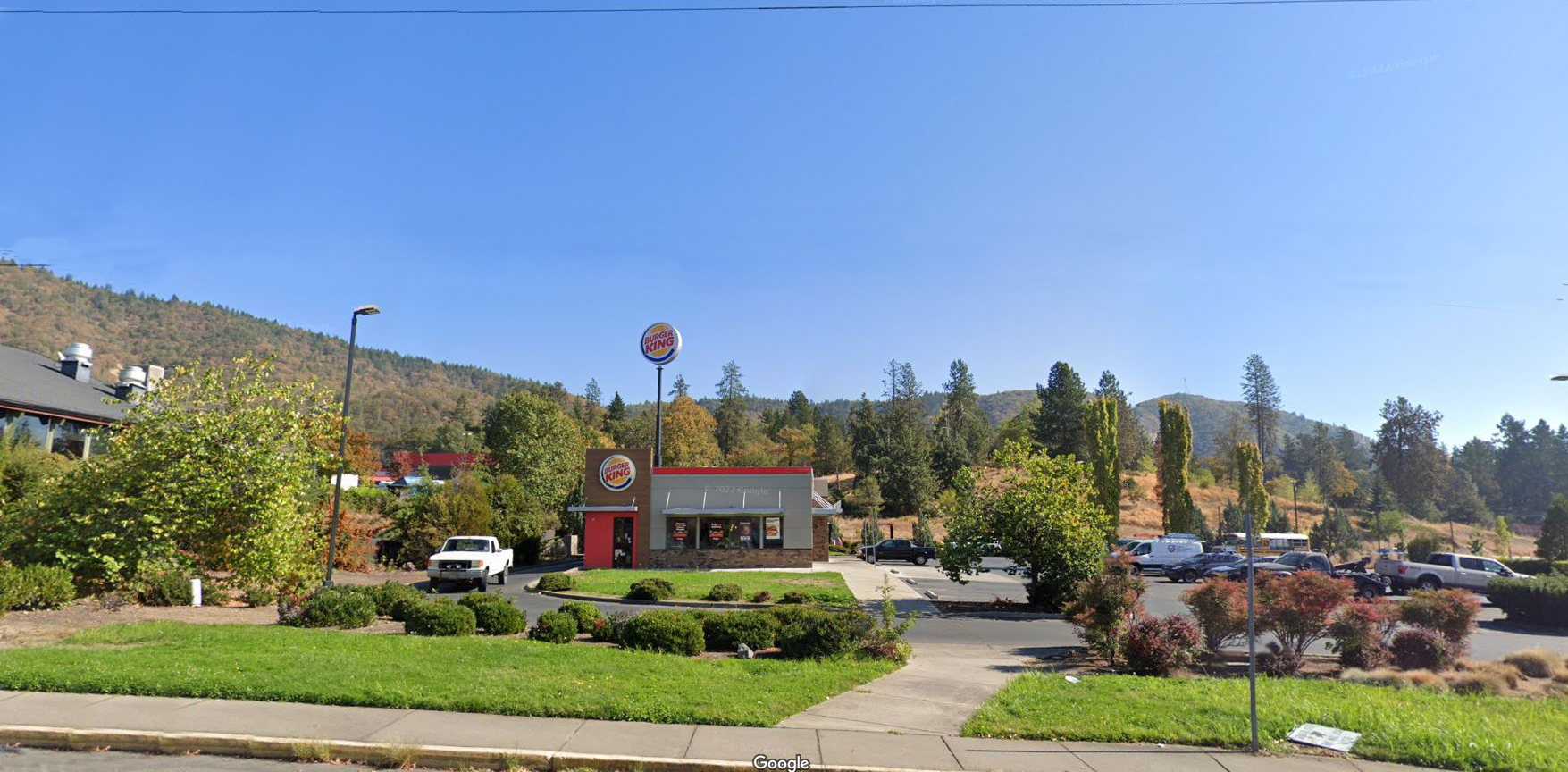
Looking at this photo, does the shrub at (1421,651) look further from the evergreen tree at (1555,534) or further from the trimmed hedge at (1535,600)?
the evergreen tree at (1555,534)

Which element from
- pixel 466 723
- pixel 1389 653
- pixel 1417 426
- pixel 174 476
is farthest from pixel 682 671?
pixel 1417 426

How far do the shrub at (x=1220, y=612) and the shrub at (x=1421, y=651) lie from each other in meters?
2.36

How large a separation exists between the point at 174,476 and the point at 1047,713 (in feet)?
59.2

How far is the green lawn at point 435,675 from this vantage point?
9.35 metres

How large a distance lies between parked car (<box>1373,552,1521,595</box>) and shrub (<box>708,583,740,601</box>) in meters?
24.4

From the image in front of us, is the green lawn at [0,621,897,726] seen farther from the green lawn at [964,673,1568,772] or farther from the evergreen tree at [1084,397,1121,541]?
the evergreen tree at [1084,397,1121,541]

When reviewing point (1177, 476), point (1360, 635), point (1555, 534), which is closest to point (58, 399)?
point (1360, 635)

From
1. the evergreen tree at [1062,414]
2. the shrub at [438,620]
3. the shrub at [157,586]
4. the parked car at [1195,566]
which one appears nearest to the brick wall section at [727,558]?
the parked car at [1195,566]

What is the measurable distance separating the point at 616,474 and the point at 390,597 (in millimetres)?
21739

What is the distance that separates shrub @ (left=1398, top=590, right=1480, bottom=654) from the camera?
545 inches

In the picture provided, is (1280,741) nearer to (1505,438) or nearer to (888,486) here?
(888,486)

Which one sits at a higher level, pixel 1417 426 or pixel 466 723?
pixel 1417 426

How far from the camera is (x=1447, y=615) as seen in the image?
13930 millimetres

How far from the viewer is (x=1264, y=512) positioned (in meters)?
67.7
